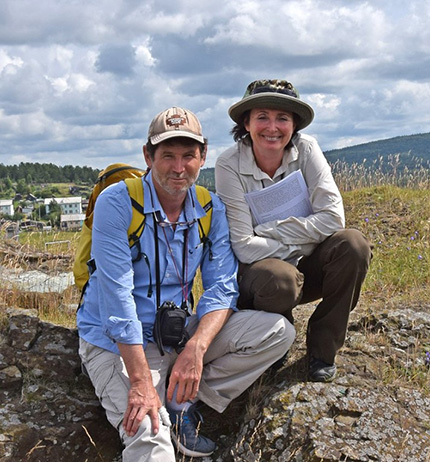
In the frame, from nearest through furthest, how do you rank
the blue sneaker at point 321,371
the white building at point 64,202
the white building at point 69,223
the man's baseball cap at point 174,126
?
the man's baseball cap at point 174,126
the blue sneaker at point 321,371
the white building at point 69,223
the white building at point 64,202

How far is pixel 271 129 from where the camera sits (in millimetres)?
4031

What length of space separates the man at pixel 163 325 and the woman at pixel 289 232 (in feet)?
0.50

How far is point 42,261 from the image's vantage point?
722cm

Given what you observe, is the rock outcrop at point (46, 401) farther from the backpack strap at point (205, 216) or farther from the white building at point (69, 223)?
the white building at point (69, 223)

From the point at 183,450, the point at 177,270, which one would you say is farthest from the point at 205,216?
the point at 183,450

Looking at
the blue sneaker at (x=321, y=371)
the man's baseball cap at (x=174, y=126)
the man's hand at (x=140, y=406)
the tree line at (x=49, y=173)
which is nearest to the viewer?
the man's hand at (x=140, y=406)

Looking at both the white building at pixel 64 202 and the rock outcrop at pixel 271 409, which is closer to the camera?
the rock outcrop at pixel 271 409

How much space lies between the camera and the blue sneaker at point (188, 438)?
357cm

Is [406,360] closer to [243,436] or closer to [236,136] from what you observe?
[243,436]

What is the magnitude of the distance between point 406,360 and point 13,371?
9.61ft

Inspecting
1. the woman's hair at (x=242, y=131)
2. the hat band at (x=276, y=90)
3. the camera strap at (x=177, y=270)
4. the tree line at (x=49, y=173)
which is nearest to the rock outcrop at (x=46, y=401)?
the camera strap at (x=177, y=270)

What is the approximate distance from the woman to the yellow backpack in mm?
258

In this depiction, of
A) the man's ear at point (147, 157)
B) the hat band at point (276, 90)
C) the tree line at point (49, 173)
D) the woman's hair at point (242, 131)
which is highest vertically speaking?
the hat band at point (276, 90)

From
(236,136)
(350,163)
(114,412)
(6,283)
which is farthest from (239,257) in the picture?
(350,163)
